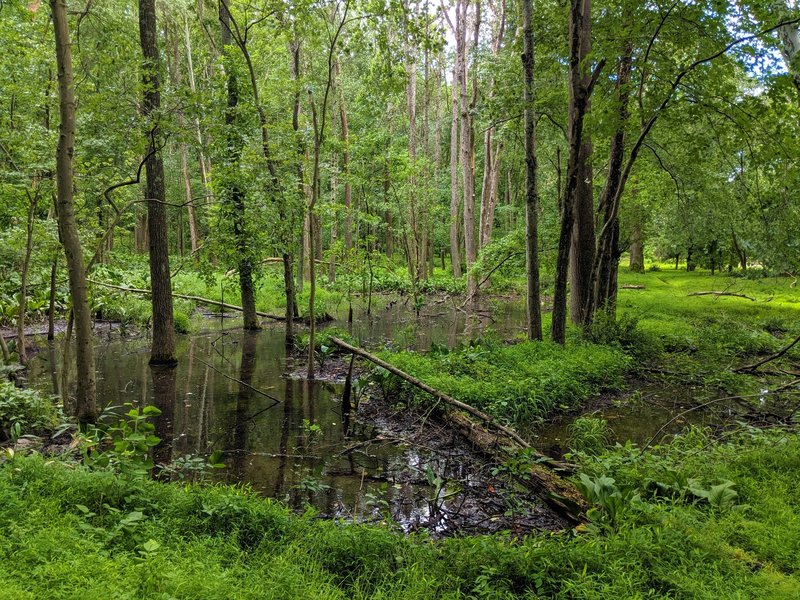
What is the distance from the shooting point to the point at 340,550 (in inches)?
144

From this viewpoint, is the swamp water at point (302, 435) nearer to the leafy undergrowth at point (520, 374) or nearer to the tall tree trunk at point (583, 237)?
the leafy undergrowth at point (520, 374)

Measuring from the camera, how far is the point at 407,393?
830cm

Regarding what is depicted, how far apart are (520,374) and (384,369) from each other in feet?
7.74

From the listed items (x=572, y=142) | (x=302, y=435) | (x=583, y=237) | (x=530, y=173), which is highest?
(x=572, y=142)

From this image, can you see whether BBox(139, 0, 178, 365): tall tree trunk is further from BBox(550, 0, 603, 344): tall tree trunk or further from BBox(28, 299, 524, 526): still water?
BBox(550, 0, 603, 344): tall tree trunk

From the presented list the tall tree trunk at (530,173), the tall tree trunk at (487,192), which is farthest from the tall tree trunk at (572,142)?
the tall tree trunk at (487,192)

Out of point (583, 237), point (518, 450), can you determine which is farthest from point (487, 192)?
point (518, 450)

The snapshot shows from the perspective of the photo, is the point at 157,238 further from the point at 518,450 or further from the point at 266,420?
the point at 518,450

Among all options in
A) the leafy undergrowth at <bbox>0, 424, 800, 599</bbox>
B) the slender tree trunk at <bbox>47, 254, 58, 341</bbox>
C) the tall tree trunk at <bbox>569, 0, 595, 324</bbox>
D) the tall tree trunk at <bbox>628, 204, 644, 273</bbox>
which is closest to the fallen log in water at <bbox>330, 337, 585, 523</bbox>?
the leafy undergrowth at <bbox>0, 424, 800, 599</bbox>

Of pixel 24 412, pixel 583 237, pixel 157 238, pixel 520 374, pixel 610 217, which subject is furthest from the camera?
pixel 583 237

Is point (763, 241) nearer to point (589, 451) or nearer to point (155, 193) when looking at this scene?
point (589, 451)

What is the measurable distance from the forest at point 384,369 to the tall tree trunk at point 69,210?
0.03 meters

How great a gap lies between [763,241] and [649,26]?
4.91 metres

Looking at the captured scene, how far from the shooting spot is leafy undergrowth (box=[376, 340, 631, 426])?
7.53 metres
